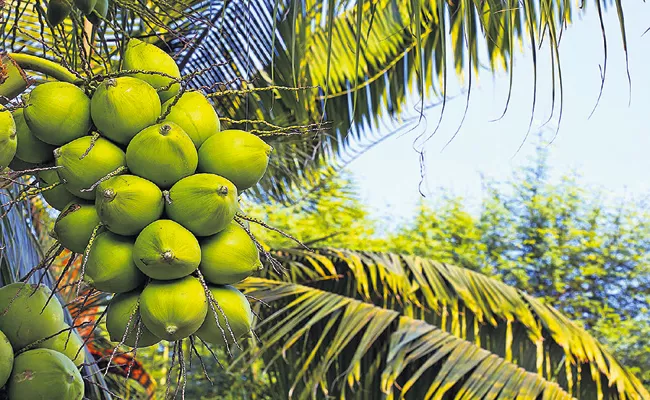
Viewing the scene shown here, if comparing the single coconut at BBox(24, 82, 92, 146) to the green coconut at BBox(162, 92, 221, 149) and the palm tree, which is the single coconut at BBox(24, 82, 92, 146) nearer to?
the green coconut at BBox(162, 92, 221, 149)

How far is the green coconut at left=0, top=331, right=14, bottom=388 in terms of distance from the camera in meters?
0.97

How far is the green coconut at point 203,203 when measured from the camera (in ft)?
2.66

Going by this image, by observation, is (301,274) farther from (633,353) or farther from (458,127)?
(633,353)

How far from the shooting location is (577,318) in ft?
38.2

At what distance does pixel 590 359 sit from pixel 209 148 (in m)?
2.79

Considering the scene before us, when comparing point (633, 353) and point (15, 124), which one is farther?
point (633, 353)

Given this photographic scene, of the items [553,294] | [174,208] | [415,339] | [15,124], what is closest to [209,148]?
[174,208]

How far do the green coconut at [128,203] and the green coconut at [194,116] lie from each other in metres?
0.10

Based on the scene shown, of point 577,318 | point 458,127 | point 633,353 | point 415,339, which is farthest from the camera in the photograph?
point 577,318

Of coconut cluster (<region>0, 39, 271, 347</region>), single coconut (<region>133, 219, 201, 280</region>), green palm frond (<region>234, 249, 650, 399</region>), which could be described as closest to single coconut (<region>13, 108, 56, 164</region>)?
coconut cluster (<region>0, 39, 271, 347</region>)

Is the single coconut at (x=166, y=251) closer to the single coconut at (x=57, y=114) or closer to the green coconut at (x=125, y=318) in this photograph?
the green coconut at (x=125, y=318)

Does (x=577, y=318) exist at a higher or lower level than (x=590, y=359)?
lower

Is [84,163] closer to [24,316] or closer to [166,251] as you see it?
[166,251]

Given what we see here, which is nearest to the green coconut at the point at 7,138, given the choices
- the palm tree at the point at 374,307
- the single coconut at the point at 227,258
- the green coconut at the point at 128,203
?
the green coconut at the point at 128,203
